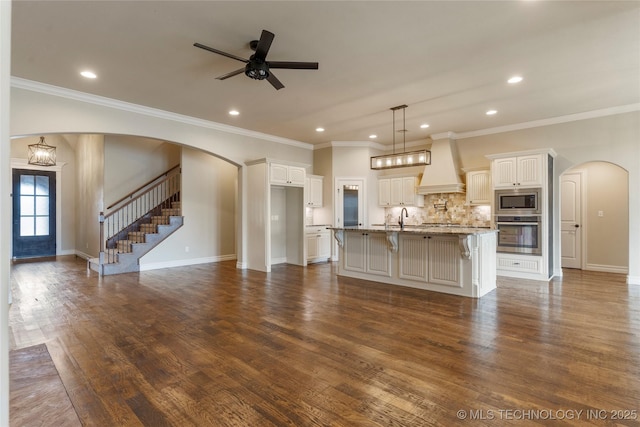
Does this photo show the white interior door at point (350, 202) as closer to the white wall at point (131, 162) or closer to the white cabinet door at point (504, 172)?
the white cabinet door at point (504, 172)

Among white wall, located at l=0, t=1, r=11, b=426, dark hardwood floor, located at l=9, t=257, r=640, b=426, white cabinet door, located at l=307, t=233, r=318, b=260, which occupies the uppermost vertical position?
white wall, located at l=0, t=1, r=11, b=426

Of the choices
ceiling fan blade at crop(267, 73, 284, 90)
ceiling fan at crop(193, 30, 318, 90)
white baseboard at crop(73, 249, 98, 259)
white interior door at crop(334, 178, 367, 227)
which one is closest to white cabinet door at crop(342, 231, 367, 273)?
white interior door at crop(334, 178, 367, 227)

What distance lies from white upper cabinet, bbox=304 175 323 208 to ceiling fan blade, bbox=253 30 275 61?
4748 mm

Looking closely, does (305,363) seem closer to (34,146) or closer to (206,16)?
(206,16)

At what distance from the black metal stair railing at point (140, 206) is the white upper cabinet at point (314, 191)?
3317 millimetres

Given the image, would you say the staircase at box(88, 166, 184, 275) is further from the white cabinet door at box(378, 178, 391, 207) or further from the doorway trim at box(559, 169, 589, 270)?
the doorway trim at box(559, 169, 589, 270)

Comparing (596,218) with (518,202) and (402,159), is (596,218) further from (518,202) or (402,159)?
(402,159)

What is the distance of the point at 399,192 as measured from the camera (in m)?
8.44

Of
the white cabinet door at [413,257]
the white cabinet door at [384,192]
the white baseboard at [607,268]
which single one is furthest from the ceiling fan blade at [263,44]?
the white baseboard at [607,268]

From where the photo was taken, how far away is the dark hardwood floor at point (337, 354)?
2.10 metres

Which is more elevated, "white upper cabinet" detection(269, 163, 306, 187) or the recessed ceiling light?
the recessed ceiling light

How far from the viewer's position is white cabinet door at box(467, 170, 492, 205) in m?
6.89

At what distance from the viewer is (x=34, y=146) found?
878 cm

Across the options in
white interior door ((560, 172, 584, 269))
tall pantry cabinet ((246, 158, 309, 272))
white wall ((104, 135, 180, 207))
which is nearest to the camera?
tall pantry cabinet ((246, 158, 309, 272))
